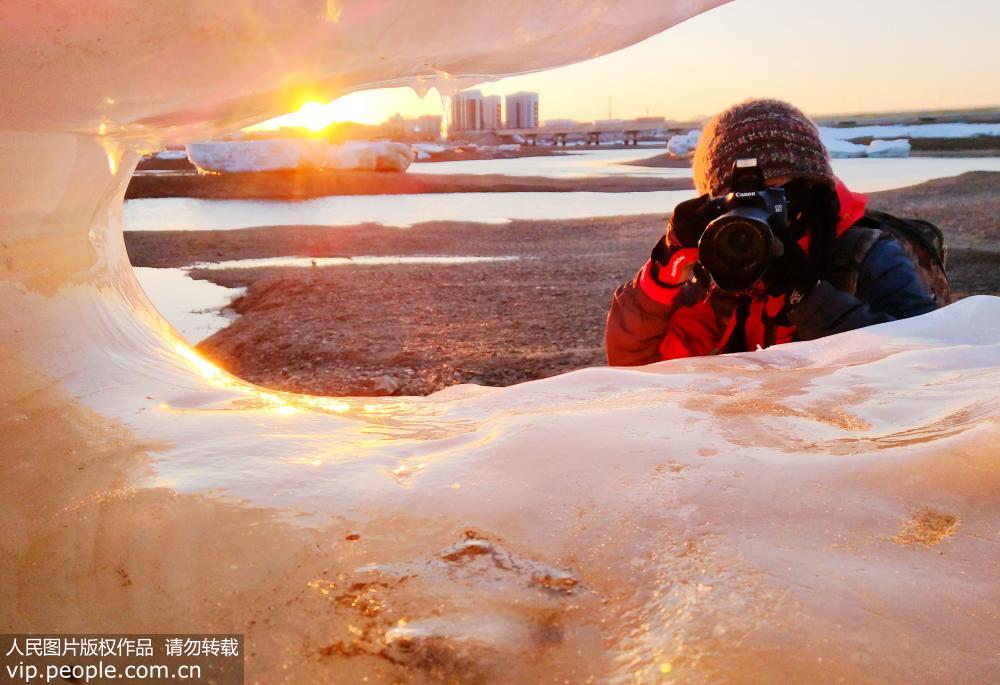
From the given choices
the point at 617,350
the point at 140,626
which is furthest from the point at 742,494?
the point at 617,350

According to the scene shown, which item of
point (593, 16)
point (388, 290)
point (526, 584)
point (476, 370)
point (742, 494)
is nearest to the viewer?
point (526, 584)

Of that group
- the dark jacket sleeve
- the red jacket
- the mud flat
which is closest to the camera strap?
the red jacket

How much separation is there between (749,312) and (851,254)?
11.1 inches

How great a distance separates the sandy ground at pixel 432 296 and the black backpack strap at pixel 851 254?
1.93m

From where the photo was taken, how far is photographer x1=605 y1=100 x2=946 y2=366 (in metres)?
1.76

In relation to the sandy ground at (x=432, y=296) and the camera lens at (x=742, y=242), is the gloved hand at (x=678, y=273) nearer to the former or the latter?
the camera lens at (x=742, y=242)

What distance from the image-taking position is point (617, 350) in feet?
6.94

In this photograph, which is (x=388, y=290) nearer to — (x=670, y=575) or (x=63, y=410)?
(x=63, y=410)

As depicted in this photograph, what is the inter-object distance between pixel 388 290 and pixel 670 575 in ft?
16.5

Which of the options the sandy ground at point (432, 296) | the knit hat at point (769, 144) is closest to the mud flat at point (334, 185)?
the sandy ground at point (432, 296)

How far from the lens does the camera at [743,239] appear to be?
1.69 metres

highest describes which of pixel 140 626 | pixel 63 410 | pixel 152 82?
pixel 152 82

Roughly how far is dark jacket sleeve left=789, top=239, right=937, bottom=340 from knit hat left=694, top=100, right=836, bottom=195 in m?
0.24

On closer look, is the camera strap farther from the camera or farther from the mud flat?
the mud flat
